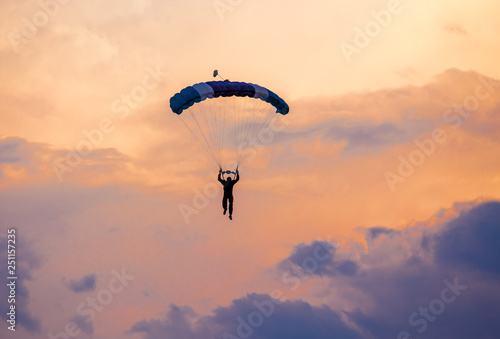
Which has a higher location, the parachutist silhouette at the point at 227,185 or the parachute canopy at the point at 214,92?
the parachute canopy at the point at 214,92

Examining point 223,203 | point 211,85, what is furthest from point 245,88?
point 223,203

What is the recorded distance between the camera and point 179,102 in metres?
69.1

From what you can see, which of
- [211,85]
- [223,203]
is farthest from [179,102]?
[223,203]

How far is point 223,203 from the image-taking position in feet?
226

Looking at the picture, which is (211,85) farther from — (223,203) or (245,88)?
(223,203)

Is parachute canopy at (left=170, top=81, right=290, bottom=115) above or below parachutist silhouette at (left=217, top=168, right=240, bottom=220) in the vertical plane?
above

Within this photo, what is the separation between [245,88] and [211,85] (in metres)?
2.87

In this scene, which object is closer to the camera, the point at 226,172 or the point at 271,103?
the point at 226,172

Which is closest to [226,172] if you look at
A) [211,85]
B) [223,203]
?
[223,203]

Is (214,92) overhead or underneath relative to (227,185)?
overhead

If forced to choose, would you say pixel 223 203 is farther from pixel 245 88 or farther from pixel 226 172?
pixel 245 88

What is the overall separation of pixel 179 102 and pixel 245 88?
5.22 m

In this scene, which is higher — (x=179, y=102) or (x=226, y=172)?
(x=179, y=102)

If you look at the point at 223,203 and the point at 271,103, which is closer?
the point at 223,203
